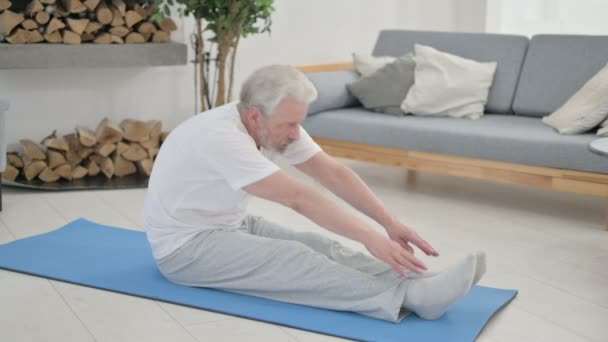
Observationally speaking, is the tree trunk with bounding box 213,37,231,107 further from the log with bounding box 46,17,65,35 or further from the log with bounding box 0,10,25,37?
the log with bounding box 0,10,25,37

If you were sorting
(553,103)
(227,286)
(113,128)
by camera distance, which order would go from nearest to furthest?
(227,286), (553,103), (113,128)

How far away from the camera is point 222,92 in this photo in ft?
15.7

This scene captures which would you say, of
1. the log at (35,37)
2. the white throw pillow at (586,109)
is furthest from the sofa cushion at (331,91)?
the log at (35,37)

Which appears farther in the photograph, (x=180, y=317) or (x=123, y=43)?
(x=123, y=43)

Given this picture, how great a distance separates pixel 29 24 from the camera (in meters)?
4.41

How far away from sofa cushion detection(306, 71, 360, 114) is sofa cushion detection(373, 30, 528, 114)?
421 millimetres

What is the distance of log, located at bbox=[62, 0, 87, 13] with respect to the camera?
449 cm

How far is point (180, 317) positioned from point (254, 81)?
2.56ft

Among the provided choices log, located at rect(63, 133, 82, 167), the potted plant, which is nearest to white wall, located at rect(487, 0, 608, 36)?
the potted plant

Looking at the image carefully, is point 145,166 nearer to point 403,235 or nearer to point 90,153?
point 90,153

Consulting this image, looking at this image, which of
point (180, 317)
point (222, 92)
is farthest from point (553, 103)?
point (180, 317)

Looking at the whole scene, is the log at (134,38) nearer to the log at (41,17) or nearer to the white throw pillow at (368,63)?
the log at (41,17)

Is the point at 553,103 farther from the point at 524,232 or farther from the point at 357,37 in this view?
the point at 357,37

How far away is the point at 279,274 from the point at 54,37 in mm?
2411
